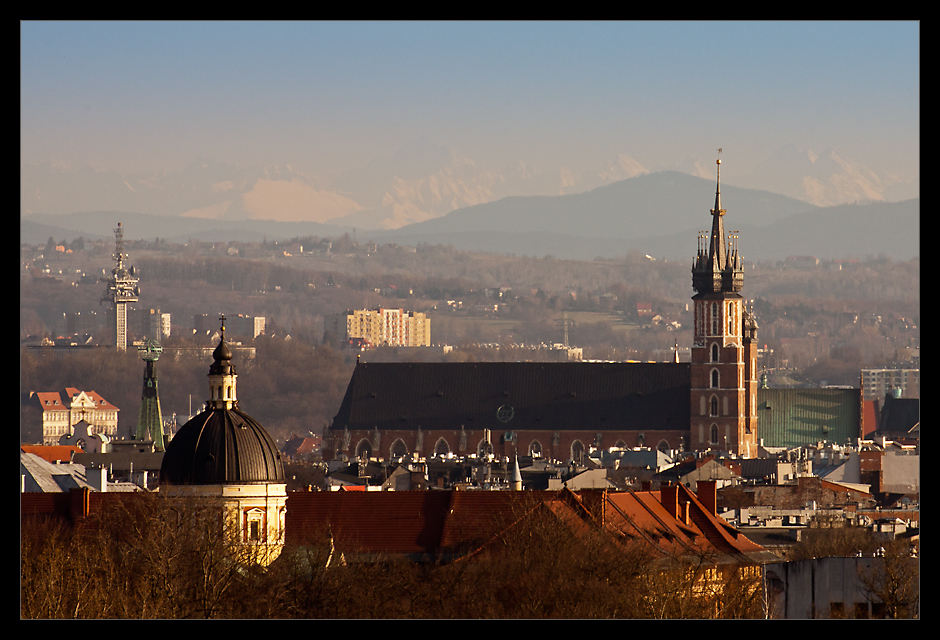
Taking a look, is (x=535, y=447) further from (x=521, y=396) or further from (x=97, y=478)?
(x=97, y=478)

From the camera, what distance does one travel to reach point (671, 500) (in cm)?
5403

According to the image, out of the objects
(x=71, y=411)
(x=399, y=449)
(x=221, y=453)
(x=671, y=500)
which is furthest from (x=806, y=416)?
(x=221, y=453)

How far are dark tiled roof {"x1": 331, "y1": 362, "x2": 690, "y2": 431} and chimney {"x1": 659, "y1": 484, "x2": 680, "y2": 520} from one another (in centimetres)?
8367

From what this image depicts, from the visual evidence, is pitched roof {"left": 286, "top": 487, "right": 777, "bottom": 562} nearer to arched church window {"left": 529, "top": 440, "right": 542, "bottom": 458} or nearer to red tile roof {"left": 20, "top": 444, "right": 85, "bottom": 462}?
red tile roof {"left": 20, "top": 444, "right": 85, "bottom": 462}

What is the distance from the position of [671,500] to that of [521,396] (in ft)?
298

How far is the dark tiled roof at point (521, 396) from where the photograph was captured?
460 ft

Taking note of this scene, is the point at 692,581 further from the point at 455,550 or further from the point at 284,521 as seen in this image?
the point at 284,521

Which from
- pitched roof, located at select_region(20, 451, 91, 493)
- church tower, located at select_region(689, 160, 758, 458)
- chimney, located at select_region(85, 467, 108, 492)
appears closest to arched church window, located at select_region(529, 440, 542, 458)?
church tower, located at select_region(689, 160, 758, 458)

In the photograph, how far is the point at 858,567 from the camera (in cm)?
3494

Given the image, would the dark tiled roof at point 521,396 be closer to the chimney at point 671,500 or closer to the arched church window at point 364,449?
the arched church window at point 364,449
